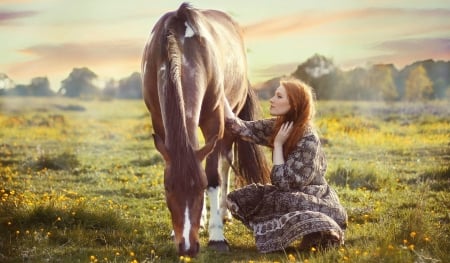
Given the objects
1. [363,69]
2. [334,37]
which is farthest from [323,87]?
[334,37]

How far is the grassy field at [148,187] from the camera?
4445mm

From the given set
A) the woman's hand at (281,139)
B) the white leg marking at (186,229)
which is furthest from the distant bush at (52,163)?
the white leg marking at (186,229)

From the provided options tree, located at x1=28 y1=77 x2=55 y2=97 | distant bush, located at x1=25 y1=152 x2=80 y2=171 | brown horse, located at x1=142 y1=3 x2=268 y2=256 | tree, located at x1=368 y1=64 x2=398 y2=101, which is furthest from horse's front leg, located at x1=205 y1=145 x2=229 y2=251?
tree, located at x1=368 y1=64 x2=398 y2=101

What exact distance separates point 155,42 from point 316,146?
1421mm

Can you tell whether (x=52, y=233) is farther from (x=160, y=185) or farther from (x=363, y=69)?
(x=363, y=69)

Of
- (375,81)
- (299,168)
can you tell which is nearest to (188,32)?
(299,168)

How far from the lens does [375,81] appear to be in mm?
10148

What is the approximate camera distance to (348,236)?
489cm

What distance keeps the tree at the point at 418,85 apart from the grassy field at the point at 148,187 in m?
0.19

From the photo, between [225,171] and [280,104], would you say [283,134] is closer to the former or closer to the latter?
[280,104]

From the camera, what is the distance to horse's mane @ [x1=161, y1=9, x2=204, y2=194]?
150 inches

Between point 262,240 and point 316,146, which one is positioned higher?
point 316,146

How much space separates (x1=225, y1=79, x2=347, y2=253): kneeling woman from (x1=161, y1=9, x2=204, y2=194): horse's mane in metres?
0.95

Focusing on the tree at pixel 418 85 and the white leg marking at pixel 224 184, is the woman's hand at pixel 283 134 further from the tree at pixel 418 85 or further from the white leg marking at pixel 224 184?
the tree at pixel 418 85
